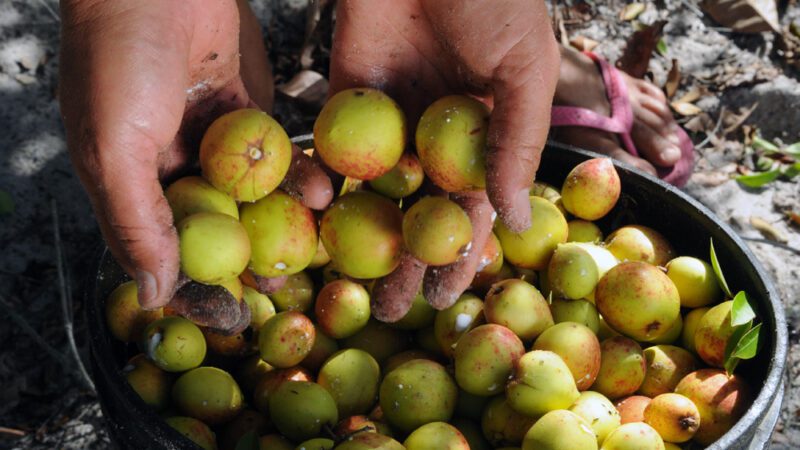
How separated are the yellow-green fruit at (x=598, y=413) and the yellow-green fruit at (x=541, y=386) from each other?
0.13ft

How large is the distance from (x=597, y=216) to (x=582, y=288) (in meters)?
0.40

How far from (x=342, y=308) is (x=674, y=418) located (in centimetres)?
102

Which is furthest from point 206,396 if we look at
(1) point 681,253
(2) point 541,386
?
(1) point 681,253

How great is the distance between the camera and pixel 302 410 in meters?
2.16

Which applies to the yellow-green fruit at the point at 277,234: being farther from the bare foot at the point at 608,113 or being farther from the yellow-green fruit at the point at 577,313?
the bare foot at the point at 608,113

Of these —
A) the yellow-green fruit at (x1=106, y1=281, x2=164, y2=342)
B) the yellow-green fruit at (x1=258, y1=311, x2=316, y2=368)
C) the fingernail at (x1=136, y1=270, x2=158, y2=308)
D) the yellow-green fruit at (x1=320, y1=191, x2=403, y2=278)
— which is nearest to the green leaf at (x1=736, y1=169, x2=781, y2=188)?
the yellow-green fruit at (x1=320, y1=191, x2=403, y2=278)

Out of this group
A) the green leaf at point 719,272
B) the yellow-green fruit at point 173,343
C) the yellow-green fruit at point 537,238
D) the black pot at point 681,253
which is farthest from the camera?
the yellow-green fruit at point 537,238

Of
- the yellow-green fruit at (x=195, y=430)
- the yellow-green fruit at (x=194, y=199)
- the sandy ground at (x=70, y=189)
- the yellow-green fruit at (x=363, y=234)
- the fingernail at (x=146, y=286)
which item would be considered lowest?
the sandy ground at (x=70, y=189)

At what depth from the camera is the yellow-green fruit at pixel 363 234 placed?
2158mm

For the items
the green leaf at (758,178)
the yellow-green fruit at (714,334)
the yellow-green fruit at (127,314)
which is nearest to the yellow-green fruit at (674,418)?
the yellow-green fruit at (714,334)

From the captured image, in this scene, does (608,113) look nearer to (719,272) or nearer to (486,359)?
(719,272)

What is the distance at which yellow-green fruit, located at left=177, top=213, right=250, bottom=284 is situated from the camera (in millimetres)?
1895

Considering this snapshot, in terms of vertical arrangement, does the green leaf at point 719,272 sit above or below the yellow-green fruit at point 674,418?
above

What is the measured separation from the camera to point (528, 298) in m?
2.46
